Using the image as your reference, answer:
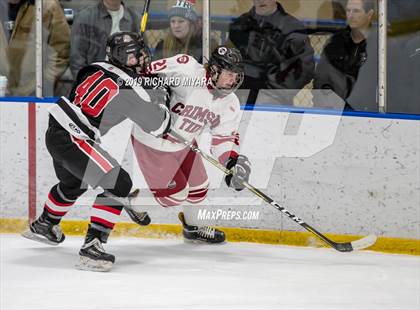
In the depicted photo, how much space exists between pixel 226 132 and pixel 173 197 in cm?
43

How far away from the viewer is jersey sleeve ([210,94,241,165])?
441cm

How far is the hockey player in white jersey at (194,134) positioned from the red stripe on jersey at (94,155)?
0.51 meters

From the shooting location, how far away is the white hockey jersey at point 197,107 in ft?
14.4

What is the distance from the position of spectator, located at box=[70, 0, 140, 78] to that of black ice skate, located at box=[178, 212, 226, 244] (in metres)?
0.97

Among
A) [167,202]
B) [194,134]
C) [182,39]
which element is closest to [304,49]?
[182,39]

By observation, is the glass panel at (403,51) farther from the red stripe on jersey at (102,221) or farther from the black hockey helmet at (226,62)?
the red stripe on jersey at (102,221)

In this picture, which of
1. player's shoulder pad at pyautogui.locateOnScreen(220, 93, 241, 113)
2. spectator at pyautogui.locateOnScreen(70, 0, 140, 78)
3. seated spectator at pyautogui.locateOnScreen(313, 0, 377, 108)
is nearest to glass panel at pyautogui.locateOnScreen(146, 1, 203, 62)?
spectator at pyautogui.locateOnScreen(70, 0, 140, 78)

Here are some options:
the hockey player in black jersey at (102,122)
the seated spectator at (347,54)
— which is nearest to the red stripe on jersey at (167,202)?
the hockey player in black jersey at (102,122)

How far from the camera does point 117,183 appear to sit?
155 inches

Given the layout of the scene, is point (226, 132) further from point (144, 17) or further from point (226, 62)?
point (144, 17)

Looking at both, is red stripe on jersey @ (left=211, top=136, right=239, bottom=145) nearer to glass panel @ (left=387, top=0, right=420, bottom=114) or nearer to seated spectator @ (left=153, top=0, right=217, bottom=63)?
seated spectator @ (left=153, top=0, right=217, bottom=63)

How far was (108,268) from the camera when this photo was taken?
3965 mm

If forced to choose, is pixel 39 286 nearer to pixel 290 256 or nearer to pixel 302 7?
pixel 290 256

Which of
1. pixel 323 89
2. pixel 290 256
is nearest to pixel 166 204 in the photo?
pixel 290 256
